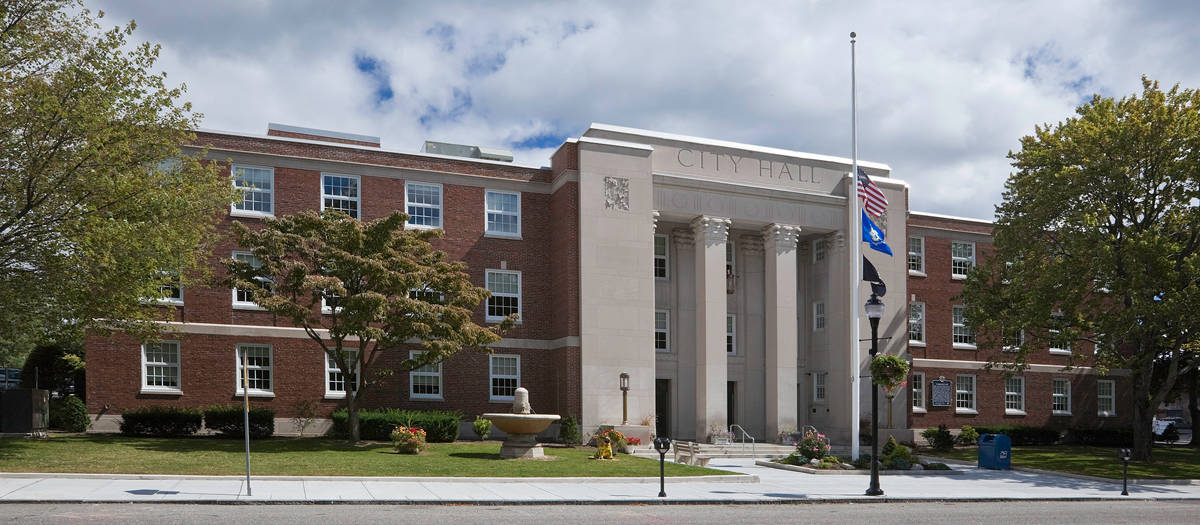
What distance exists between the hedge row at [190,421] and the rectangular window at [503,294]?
8.89m

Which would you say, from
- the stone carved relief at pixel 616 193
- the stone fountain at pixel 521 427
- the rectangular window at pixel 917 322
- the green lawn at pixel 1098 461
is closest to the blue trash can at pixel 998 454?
the green lawn at pixel 1098 461

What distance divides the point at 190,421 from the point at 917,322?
105 feet

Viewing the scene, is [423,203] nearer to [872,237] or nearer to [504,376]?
[504,376]

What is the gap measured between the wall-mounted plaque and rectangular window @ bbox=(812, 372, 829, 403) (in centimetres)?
638

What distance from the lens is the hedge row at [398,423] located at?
3153 cm

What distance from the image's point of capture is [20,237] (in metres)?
24.0

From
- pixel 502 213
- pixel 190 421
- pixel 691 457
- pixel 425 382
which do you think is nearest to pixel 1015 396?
pixel 691 457

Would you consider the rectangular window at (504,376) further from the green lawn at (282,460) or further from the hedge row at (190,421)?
the hedge row at (190,421)

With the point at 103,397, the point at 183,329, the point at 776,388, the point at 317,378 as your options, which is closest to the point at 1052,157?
the point at 776,388

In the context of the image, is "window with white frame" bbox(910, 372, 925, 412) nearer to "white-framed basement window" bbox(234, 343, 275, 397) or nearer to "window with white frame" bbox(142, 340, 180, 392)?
"white-framed basement window" bbox(234, 343, 275, 397)

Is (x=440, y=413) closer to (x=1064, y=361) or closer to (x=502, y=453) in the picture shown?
(x=502, y=453)

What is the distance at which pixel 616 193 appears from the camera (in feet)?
119

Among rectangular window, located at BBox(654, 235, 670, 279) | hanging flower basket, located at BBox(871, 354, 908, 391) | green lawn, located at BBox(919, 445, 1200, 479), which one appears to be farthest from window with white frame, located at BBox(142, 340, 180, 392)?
green lawn, located at BBox(919, 445, 1200, 479)

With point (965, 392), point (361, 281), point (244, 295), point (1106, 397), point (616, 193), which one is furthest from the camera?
point (1106, 397)
